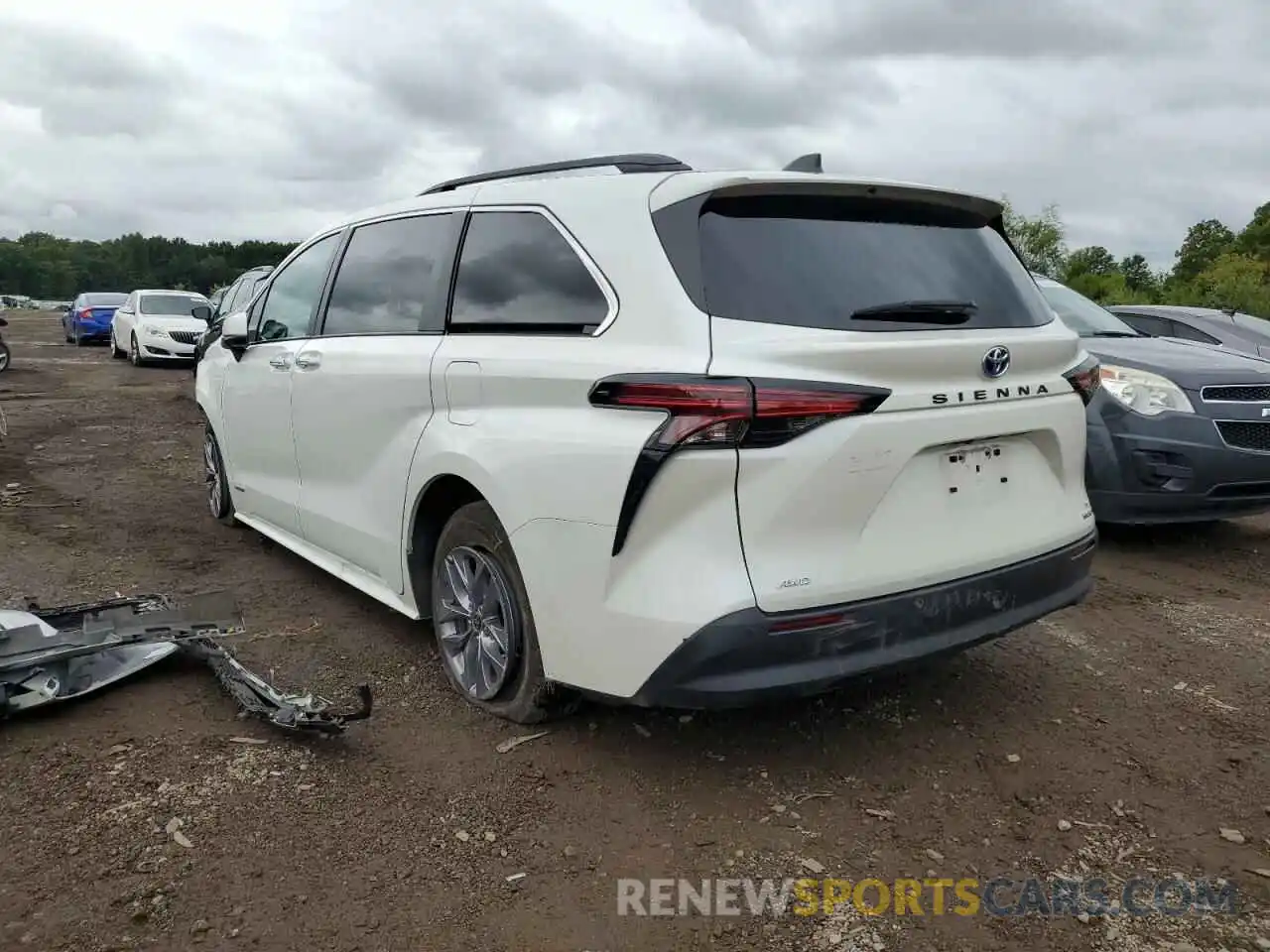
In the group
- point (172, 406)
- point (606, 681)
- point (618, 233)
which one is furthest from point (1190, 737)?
point (172, 406)

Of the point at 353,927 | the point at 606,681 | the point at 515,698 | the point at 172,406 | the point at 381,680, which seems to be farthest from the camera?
the point at 172,406

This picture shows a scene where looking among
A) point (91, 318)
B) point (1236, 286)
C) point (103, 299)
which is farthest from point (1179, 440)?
point (1236, 286)

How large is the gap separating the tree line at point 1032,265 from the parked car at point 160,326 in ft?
26.9

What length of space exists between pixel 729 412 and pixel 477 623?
1361 millimetres

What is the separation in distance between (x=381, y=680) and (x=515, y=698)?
0.78 metres

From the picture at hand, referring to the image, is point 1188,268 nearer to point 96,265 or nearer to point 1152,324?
point 1152,324

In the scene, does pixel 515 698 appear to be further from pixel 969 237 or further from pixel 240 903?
pixel 969 237

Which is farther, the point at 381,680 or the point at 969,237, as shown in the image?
the point at 381,680

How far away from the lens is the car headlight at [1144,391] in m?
5.44

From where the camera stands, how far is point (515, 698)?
10.6 ft

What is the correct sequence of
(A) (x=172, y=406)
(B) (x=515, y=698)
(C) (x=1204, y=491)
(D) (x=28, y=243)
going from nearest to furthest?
(B) (x=515, y=698)
(C) (x=1204, y=491)
(A) (x=172, y=406)
(D) (x=28, y=243)

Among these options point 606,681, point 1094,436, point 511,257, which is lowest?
point 606,681

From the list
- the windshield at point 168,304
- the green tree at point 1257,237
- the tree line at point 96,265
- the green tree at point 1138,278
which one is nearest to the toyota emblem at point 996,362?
the windshield at point 168,304

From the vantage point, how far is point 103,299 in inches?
1024
